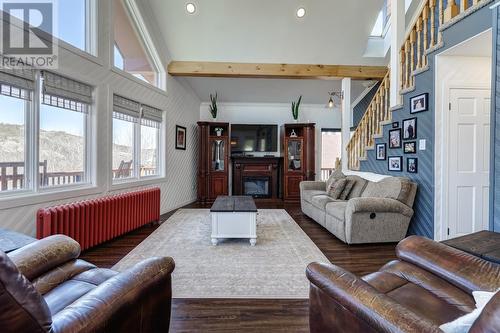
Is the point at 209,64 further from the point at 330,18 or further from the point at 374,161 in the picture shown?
the point at 374,161

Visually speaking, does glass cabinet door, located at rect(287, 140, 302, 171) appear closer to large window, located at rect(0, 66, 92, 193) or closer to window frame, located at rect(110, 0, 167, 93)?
window frame, located at rect(110, 0, 167, 93)

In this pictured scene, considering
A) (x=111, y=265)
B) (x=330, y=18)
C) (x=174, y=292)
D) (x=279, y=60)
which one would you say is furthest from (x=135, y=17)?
(x=174, y=292)

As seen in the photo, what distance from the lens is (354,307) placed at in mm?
980

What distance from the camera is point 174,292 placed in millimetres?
2098

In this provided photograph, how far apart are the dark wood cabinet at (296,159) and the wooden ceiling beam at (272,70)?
1428mm

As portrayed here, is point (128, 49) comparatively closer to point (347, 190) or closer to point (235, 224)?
point (235, 224)

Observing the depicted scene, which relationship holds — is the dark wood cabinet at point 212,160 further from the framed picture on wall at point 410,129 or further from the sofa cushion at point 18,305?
the sofa cushion at point 18,305

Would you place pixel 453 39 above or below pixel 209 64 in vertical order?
→ below

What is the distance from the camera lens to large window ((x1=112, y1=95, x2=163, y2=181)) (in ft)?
12.8

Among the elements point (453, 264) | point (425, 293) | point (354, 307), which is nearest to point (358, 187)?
point (453, 264)

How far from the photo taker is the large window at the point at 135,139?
12.8 ft

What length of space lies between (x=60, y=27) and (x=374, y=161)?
15.7 feet

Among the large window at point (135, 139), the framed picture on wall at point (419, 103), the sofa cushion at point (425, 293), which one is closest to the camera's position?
the sofa cushion at point (425, 293)

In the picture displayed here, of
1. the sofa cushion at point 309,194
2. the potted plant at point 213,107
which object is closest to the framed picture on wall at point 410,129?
the sofa cushion at point 309,194
